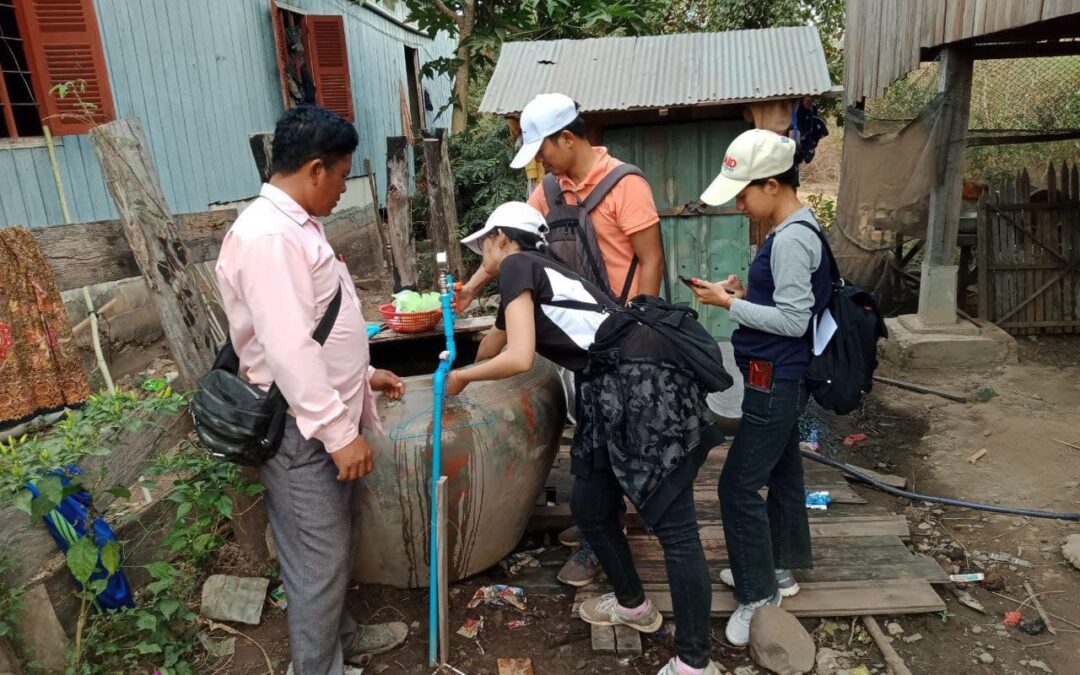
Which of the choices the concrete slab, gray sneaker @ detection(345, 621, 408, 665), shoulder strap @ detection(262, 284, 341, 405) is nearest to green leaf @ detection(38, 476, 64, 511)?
shoulder strap @ detection(262, 284, 341, 405)

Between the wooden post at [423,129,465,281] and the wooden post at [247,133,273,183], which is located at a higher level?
the wooden post at [247,133,273,183]

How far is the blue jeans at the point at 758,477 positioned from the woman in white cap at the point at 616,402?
18 cm

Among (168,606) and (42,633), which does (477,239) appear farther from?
(42,633)

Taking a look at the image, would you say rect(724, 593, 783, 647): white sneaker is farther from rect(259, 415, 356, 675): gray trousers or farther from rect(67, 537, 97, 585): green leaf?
rect(67, 537, 97, 585): green leaf

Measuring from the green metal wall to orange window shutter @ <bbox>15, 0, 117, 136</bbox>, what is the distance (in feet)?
13.2

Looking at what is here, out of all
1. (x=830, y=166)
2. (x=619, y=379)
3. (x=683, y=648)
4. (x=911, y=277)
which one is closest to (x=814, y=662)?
(x=683, y=648)

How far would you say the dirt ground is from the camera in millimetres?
2629

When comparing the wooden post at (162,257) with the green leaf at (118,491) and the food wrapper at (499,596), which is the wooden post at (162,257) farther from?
the food wrapper at (499,596)

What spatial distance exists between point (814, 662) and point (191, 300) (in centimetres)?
273

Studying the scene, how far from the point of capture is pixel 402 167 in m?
5.31

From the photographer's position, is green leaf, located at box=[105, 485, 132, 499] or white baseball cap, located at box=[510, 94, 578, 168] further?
white baseball cap, located at box=[510, 94, 578, 168]

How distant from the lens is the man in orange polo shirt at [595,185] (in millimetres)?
2705

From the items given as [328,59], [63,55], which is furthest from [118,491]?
[328,59]

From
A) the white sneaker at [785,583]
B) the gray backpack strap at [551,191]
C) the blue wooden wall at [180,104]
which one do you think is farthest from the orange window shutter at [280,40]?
the white sneaker at [785,583]
